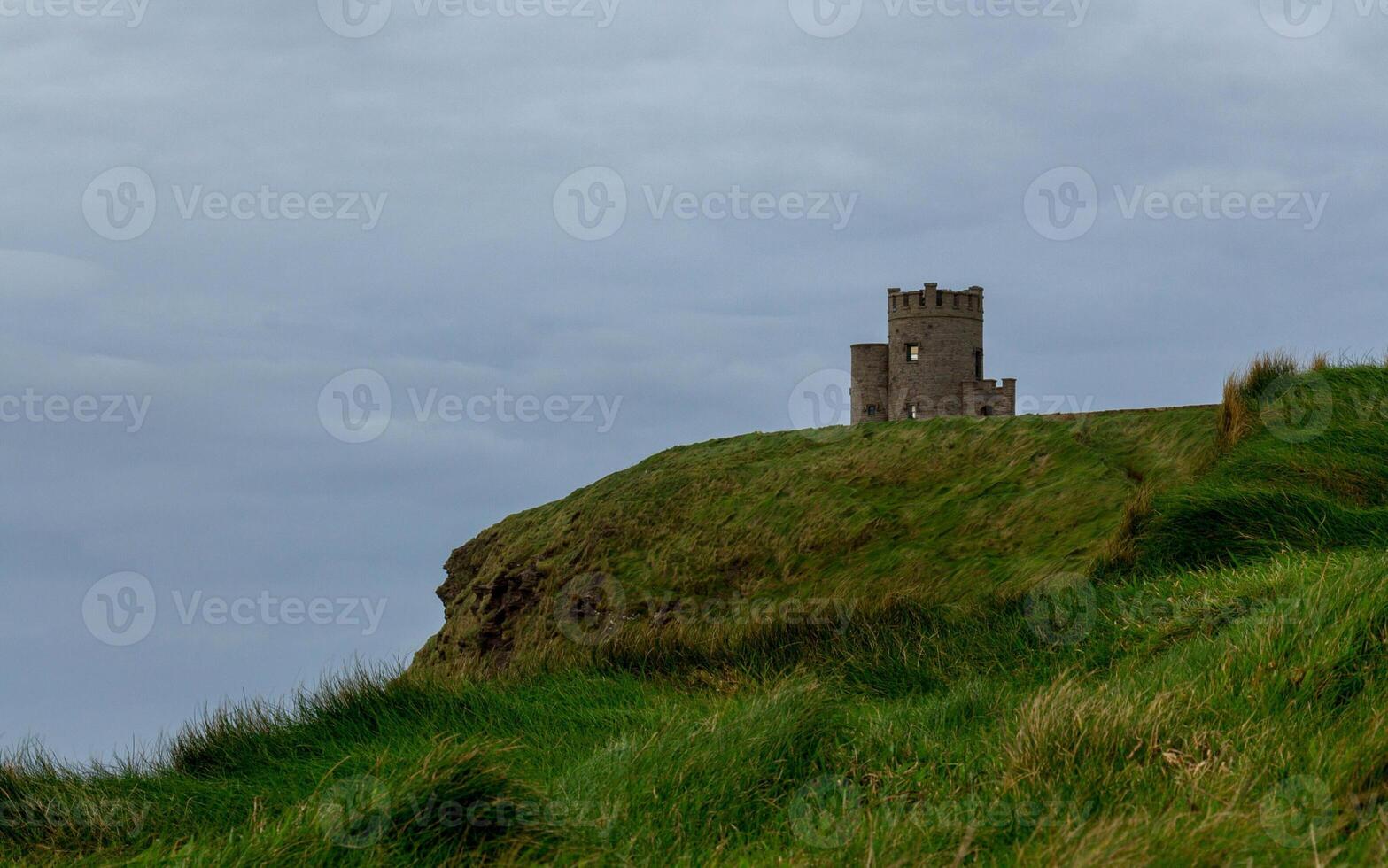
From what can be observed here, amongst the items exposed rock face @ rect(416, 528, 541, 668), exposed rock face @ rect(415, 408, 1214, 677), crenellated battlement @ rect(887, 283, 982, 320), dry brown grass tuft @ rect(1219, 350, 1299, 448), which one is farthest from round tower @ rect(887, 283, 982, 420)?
dry brown grass tuft @ rect(1219, 350, 1299, 448)

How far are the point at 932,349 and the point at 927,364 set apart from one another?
808 millimetres

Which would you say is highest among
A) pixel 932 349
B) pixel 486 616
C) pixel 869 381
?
pixel 932 349

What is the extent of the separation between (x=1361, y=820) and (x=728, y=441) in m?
30.0

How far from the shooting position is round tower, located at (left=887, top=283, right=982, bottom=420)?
5350 centimetres

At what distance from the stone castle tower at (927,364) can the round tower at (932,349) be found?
41 mm

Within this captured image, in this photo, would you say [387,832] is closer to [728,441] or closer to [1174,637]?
[1174,637]

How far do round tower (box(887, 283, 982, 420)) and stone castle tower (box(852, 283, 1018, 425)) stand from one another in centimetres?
4

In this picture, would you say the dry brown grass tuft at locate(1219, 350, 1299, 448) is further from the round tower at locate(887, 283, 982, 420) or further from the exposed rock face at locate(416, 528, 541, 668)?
the round tower at locate(887, 283, 982, 420)

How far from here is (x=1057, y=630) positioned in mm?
10961

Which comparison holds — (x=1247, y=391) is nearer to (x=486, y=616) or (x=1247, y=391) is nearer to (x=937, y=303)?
(x=486, y=616)

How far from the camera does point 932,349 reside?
54.2 meters

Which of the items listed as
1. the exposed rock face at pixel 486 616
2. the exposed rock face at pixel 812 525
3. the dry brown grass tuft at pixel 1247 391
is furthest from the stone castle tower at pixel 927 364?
the dry brown grass tuft at pixel 1247 391

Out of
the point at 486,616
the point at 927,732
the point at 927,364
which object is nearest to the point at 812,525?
the point at 486,616

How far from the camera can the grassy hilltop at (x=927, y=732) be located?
18.9ft
